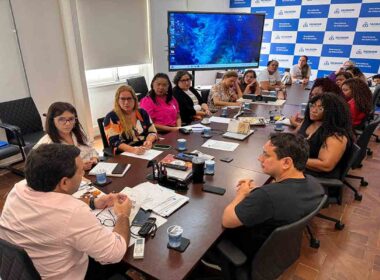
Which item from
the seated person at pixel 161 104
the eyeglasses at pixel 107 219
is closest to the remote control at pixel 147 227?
the eyeglasses at pixel 107 219

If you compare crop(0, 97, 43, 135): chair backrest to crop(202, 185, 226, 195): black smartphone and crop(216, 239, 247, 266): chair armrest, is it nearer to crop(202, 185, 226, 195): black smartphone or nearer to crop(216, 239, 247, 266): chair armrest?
crop(202, 185, 226, 195): black smartphone

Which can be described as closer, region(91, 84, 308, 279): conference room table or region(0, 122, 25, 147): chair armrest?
region(91, 84, 308, 279): conference room table

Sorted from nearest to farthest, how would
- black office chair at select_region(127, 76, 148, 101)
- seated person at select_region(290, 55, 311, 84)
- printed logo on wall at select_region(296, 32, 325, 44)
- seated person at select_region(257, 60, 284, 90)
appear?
1. black office chair at select_region(127, 76, 148, 101)
2. seated person at select_region(257, 60, 284, 90)
3. seated person at select_region(290, 55, 311, 84)
4. printed logo on wall at select_region(296, 32, 325, 44)

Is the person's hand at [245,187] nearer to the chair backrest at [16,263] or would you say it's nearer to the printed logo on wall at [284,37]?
the chair backrest at [16,263]

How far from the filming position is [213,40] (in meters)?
4.02

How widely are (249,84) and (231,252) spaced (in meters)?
3.77

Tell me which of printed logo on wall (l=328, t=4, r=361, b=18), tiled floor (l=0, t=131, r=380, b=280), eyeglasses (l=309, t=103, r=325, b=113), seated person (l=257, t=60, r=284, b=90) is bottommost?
tiled floor (l=0, t=131, r=380, b=280)

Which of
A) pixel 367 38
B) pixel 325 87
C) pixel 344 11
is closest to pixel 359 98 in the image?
pixel 325 87

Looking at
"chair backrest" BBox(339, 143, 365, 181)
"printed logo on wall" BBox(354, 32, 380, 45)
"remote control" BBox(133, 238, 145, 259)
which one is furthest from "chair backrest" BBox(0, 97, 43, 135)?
"printed logo on wall" BBox(354, 32, 380, 45)

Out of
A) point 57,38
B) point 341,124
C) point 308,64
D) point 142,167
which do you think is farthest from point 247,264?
point 308,64

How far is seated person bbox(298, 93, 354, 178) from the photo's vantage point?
2035 mm

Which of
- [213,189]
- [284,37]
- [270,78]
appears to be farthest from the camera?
[284,37]

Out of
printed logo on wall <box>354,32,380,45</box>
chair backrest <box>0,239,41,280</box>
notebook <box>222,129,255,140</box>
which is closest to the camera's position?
chair backrest <box>0,239,41,280</box>

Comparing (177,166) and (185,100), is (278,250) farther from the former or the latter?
(185,100)
